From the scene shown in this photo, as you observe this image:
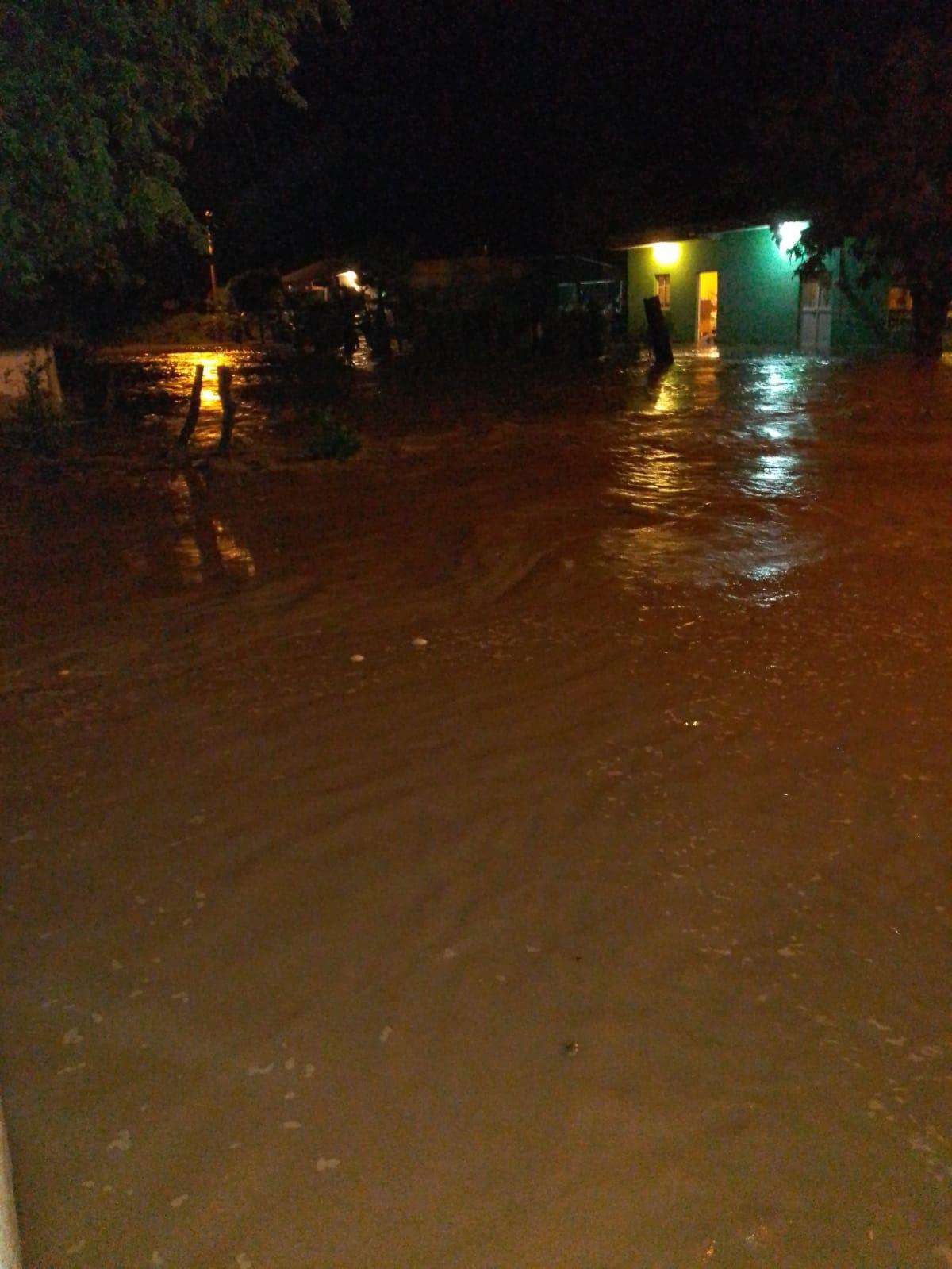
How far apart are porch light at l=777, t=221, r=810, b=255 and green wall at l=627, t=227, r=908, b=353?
0.99ft

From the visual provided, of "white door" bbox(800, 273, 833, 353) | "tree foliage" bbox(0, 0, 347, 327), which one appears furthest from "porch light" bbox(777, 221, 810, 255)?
"tree foliage" bbox(0, 0, 347, 327)

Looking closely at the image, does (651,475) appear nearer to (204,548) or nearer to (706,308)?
(204,548)

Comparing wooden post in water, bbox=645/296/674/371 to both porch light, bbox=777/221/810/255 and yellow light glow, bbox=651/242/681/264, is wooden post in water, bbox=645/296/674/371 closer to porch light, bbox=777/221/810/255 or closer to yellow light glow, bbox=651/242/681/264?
porch light, bbox=777/221/810/255

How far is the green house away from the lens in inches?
1084

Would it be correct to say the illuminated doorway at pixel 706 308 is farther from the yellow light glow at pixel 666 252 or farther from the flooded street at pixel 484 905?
the flooded street at pixel 484 905

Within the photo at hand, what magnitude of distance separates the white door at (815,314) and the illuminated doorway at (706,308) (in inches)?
141

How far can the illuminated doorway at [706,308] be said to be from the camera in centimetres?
3241

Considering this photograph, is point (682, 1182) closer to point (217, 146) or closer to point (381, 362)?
point (217, 146)

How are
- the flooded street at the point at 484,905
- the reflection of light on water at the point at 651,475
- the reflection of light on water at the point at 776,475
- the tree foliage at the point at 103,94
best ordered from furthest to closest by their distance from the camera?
the reflection of light on water at the point at 776,475 → the reflection of light on water at the point at 651,475 → the tree foliage at the point at 103,94 → the flooded street at the point at 484,905

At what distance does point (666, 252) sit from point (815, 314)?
636 cm

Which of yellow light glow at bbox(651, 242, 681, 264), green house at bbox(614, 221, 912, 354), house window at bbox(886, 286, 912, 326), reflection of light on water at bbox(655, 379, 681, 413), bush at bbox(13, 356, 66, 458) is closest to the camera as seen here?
bush at bbox(13, 356, 66, 458)

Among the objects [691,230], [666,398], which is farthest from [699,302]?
[666,398]

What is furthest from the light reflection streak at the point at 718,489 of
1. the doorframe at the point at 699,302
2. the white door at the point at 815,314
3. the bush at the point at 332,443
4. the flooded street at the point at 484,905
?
the doorframe at the point at 699,302

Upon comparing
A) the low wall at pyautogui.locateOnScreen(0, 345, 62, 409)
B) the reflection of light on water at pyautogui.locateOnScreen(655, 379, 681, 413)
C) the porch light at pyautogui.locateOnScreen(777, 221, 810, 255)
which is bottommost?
the reflection of light on water at pyautogui.locateOnScreen(655, 379, 681, 413)
